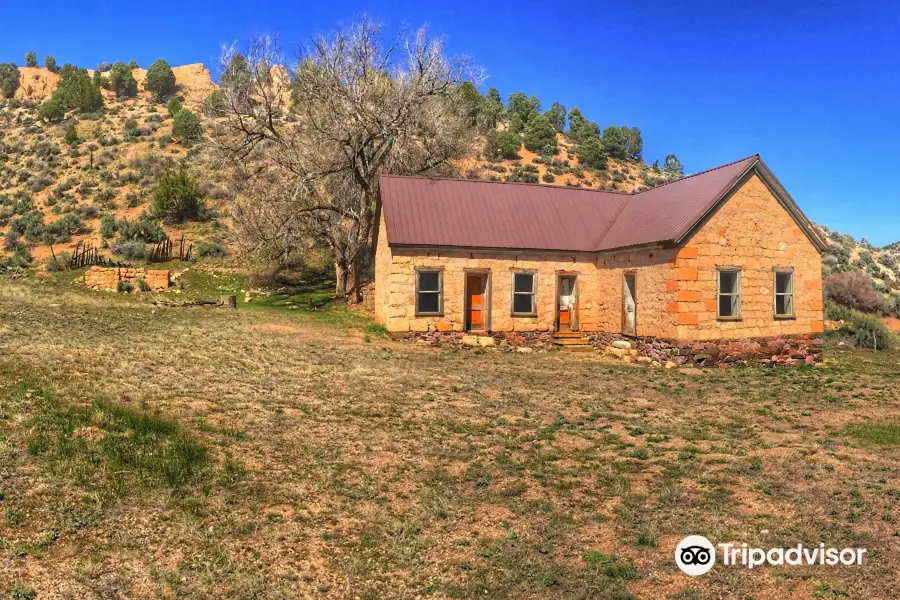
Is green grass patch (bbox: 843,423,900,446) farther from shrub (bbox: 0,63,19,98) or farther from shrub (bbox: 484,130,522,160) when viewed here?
shrub (bbox: 0,63,19,98)

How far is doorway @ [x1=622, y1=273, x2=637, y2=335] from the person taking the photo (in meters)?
18.1

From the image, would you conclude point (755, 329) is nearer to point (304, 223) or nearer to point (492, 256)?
point (492, 256)

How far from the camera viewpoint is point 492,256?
1919 cm

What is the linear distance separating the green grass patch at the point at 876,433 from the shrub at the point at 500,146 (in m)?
51.8

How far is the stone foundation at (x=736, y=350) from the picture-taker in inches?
647

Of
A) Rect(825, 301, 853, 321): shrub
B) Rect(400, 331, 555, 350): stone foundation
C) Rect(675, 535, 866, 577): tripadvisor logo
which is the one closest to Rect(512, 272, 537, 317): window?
Rect(400, 331, 555, 350): stone foundation

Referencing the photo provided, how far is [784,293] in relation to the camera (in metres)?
17.8

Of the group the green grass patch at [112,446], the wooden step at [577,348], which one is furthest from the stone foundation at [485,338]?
the green grass patch at [112,446]

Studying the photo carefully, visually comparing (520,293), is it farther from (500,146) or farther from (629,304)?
(500,146)

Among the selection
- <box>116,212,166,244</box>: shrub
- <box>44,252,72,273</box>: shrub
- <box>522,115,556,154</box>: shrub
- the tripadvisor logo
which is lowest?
the tripadvisor logo

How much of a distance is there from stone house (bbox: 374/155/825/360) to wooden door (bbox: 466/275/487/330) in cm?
4

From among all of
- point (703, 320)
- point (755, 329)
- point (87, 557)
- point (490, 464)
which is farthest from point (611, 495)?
point (755, 329)

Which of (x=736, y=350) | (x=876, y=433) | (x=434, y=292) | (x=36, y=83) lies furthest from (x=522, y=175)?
(x=36, y=83)

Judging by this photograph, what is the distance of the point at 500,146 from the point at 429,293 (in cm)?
4406
